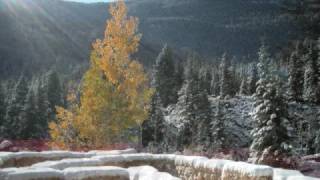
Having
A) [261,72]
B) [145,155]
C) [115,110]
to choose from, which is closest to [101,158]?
[145,155]

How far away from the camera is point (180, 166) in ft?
57.7

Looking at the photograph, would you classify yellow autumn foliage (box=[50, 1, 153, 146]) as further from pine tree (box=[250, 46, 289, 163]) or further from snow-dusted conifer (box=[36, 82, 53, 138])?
snow-dusted conifer (box=[36, 82, 53, 138])

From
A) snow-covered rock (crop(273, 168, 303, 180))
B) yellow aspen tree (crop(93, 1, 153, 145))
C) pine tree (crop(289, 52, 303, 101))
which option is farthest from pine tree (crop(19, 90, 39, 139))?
snow-covered rock (crop(273, 168, 303, 180))

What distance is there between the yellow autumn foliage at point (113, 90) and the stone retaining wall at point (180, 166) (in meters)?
8.82

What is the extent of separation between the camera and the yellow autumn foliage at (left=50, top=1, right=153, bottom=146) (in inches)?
1131

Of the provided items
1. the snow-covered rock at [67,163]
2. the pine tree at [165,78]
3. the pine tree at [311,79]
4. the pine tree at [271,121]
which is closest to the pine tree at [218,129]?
the pine tree at [311,79]

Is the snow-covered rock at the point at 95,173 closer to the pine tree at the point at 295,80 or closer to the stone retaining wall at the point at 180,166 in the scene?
the stone retaining wall at the point at 180,166

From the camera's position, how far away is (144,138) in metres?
75.1

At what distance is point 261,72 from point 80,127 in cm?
1462

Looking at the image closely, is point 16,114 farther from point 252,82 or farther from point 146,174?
point 146,174

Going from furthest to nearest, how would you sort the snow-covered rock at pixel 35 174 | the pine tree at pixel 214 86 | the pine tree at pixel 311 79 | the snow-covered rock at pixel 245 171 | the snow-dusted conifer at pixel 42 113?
the pine tree at pixel 214 86
the pine tree at pixel 311 79
the snow-dusted conifer at pixel 42 113
the snow-covered rock at pixel 35 174
the snow-covered rock at pixel 245 171

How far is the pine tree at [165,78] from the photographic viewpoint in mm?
99406

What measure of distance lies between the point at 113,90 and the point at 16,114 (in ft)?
161

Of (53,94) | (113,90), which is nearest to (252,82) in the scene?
(53,94)
